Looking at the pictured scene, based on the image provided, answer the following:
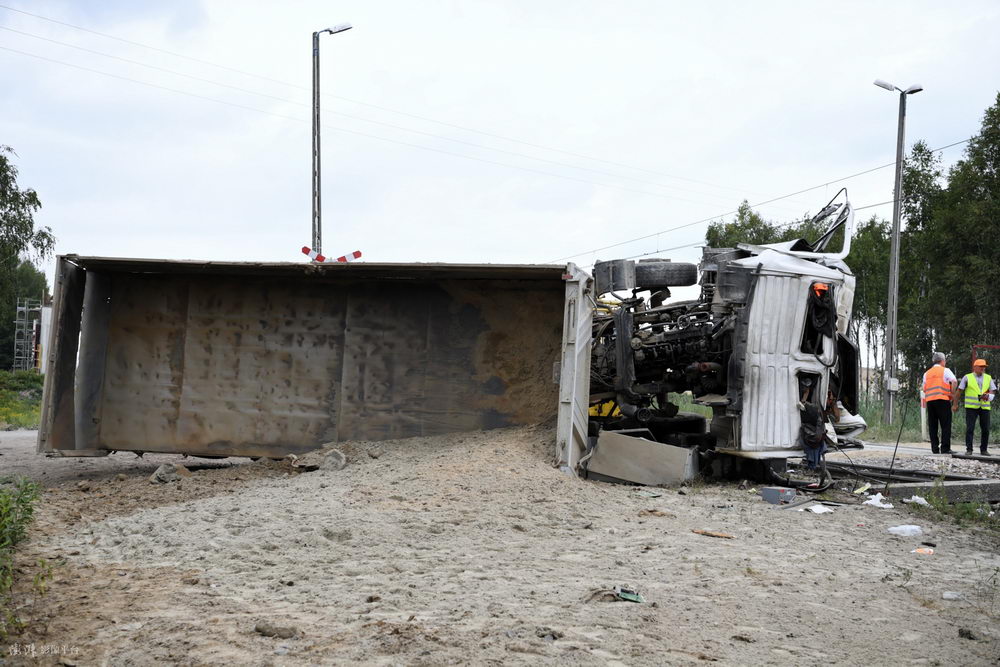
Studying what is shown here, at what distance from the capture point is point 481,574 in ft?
15.0

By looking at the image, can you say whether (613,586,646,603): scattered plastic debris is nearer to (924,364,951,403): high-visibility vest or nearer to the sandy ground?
the sandy ground

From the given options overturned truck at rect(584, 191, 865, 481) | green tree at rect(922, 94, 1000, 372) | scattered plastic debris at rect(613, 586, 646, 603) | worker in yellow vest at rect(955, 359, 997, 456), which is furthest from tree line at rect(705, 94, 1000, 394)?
scattered plastic debris at rect(613, 586, 646, 603)

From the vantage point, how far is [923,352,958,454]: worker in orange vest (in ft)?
44.6

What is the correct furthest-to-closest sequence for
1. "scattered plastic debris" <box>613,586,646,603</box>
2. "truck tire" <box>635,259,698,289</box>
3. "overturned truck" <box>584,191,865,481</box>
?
"truck tire" <box>635,259,698,289</box> < "overturned truck" <box>584,191,865,481</box> < "scattered plastic debris" <box>613,586,646,603</box>

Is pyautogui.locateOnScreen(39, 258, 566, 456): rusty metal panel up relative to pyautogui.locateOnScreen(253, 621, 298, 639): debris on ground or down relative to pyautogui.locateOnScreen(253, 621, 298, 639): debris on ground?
up

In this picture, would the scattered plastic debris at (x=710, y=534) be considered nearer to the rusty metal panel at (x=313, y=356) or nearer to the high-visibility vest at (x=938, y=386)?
the rusty metal panel at (x=313, y=356)

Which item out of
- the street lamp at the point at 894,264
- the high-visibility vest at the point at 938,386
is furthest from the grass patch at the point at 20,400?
the street lamp at the point at 894,264

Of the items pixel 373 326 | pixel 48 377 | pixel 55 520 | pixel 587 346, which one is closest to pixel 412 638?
pixel 55 520

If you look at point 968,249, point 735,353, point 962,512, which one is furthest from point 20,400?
point 968,249

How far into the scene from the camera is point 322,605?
3.96m

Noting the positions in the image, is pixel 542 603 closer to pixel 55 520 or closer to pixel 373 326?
pixel 55 520

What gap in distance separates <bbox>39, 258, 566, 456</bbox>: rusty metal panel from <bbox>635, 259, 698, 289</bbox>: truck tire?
890mm

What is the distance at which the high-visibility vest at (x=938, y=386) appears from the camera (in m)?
13.7

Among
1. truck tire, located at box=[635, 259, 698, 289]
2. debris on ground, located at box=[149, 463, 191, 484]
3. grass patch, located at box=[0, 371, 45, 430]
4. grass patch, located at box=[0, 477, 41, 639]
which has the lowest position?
grass patch, located at box=[0, 371, 45, 430]
